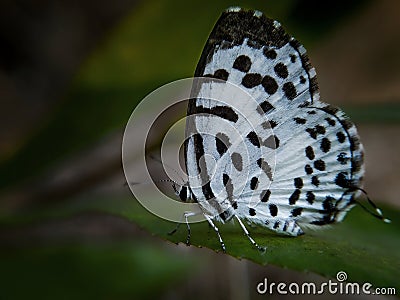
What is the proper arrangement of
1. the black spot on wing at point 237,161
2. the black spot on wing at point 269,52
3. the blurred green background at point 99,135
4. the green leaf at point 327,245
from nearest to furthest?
the green leaf at point 327,245 < the black spot on wing at point 269,52 < the black spot on wing at point 237,161 < the blurred green background at point 99,135

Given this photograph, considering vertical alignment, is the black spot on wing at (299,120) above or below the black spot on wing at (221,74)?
below

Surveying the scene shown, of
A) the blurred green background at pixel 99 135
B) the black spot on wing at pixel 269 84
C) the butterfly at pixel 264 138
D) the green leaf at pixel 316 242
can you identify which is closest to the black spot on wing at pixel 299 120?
the butterfly at pixel 264 138

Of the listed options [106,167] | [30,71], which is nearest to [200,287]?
[106,167]

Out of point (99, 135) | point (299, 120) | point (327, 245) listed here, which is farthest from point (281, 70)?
point (99, 135)

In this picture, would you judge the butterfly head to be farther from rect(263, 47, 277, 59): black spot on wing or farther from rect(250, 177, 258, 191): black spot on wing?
rect(263, 47, 277, 59): black spot on wing

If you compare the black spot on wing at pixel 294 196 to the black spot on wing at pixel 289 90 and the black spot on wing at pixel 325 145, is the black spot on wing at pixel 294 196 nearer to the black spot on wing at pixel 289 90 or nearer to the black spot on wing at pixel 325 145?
the black spot on wing at pixel 325 145

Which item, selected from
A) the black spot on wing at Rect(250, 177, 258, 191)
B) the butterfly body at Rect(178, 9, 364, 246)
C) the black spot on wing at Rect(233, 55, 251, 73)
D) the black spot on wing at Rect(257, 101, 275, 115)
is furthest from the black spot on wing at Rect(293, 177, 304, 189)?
the black spot on wing at Rect(233, 55, 251, 73)

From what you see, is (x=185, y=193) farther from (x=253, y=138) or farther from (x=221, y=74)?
(x=221, y=74)

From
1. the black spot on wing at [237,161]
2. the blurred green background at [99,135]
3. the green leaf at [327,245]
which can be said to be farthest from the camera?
the blurred green background at [99,135]

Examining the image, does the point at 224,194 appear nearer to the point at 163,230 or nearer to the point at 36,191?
the point at 163,230
